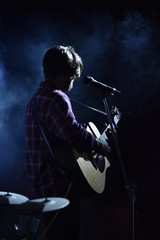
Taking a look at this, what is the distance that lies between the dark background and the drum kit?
7.96 ft

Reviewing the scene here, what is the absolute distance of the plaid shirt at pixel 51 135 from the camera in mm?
2240

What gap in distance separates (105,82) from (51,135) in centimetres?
243

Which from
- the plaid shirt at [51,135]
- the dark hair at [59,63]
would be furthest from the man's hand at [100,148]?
the dark hair at [59,63]

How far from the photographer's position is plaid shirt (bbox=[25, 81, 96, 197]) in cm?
224

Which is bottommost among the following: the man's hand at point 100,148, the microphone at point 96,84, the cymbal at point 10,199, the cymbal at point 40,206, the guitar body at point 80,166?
the cymbal at point 40,206

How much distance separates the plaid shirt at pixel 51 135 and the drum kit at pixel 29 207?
19 centimetres

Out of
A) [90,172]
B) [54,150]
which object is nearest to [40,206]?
[54,150]

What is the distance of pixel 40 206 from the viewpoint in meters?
1.85

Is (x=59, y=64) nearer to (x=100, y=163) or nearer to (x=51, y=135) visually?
(x=51, y=135)

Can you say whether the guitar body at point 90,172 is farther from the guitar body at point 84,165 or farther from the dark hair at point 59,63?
the dark hair at point 59,63

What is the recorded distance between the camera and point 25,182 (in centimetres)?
468

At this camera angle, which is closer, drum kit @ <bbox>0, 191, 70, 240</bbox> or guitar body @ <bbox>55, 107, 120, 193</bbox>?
drum kit @ <bbox>0, 191, 70, 240</bbox>

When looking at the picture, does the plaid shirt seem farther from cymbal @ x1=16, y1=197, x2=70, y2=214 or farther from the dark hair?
cymbal @ x1=16, y1=197, x2=70, y2=214

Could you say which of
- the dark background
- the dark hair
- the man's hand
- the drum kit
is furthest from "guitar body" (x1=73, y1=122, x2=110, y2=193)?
the dark background
